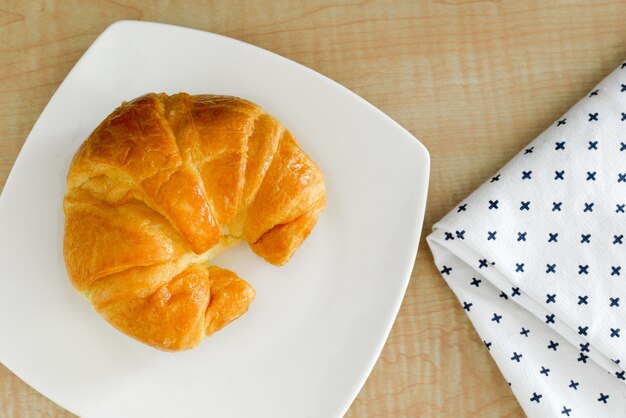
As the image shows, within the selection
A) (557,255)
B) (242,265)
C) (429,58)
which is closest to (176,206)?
(242,265)

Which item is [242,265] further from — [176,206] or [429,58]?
[429,58]

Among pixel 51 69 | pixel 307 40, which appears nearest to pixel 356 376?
pixel 307 40

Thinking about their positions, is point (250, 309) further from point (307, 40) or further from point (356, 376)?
point (307, 40)

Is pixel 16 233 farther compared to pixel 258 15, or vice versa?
pixel 258 15

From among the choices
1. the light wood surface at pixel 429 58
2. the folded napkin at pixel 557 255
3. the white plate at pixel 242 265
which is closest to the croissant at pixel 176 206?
the white plate at pixel 242 265

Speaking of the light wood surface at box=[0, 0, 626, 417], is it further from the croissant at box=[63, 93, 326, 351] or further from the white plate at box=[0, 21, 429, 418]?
the croissant at box=[63, 93, 326, 351]
